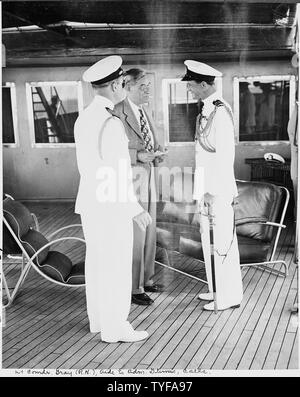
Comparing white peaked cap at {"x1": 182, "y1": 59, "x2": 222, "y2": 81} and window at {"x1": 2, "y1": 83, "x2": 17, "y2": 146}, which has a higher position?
white peaked cap at {"x1": 182, "y1": 59, "x2": 222, "y2": 81}

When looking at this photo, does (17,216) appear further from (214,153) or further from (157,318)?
(214,153)

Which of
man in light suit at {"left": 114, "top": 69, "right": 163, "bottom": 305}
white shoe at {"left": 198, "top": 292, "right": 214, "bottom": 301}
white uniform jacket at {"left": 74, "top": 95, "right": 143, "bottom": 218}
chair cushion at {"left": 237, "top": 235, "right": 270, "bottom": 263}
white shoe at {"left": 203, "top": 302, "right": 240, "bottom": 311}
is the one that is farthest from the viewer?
chair cushion at {"left": 237, "top": 235, "right": 270, "bottom": 263}

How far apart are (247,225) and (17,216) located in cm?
183

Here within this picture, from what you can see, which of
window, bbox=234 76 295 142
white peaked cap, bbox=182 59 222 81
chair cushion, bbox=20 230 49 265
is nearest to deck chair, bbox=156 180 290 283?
window, bbox=234 76 295 142

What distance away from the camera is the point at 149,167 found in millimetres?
4297

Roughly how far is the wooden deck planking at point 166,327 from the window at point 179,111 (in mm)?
889

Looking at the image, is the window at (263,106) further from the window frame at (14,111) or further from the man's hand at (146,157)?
the window frame at (14,111)

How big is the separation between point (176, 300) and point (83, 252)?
0.79 meters

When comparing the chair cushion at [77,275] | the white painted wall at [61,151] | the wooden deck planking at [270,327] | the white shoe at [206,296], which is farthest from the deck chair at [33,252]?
the wooden deck planking at [270,327]

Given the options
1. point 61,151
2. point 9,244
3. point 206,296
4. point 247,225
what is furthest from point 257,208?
point 9,244

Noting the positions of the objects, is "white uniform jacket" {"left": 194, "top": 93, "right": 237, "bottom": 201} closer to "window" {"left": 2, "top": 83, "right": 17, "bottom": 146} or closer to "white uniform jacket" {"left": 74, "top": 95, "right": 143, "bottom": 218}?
"white uniform jacket" {"left": 74, "top": 95, "right": 143, "bottom": 218}

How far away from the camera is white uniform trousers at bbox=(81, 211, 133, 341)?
158 inches

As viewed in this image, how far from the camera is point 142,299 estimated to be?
4.50 m

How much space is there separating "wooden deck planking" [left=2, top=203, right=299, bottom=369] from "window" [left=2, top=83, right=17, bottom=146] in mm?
594
